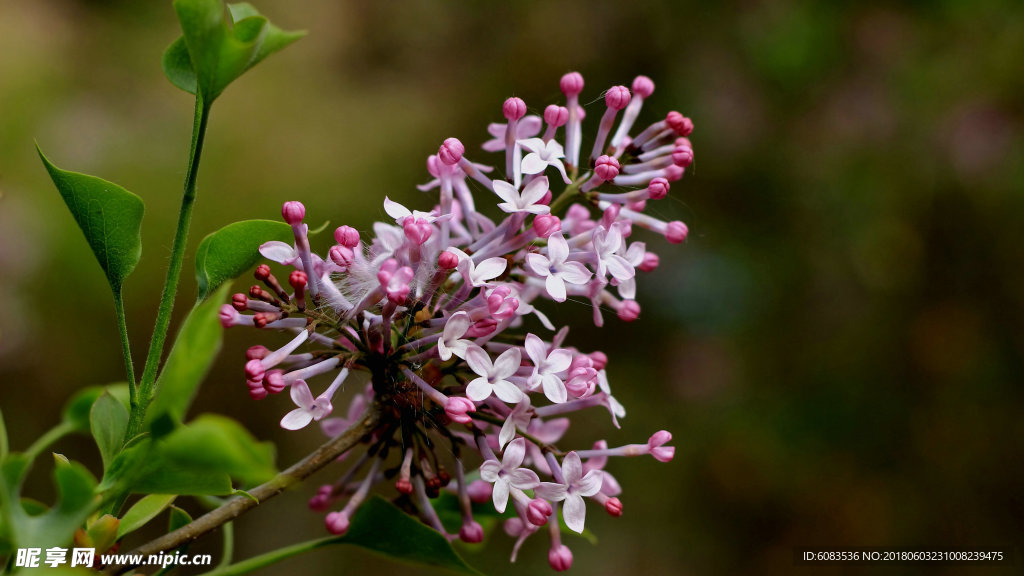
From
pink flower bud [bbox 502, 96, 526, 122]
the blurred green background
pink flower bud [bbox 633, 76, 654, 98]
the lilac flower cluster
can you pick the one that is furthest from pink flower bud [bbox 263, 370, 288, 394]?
the blurred green background

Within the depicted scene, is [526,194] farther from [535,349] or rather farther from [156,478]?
[156,478]

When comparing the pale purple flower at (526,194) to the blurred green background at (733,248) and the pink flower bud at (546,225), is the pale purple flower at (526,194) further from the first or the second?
the blurred green background at (733,248)

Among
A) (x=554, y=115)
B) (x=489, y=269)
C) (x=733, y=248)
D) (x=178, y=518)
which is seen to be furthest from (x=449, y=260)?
(x=733, y=248)

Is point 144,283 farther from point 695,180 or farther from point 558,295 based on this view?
point 558,295

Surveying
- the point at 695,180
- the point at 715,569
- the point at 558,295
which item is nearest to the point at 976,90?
the point at 695,180

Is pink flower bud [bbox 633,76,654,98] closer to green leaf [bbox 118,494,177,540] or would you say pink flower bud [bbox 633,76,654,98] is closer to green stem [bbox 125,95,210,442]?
green stem [bbox 125,95,210,442]
